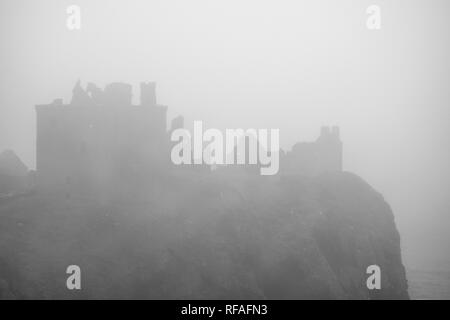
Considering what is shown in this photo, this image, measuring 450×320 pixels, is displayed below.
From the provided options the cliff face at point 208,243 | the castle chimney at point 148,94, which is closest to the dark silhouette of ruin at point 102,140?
the castle chimney at point 148,94

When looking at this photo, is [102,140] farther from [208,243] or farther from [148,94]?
[208,243]

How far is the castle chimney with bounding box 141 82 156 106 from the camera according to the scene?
55.5 metres

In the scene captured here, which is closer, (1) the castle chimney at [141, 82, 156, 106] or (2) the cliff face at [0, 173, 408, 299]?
(2) the cliff face at [0, 173, 408, 299]

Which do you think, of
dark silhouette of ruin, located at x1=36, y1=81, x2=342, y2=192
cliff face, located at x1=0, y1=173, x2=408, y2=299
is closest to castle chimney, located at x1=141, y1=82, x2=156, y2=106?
dark silhouette of ruin, located at x1=36, y1=81, x2=342, y2=192

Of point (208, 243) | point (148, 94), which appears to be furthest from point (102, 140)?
point (208, 243)

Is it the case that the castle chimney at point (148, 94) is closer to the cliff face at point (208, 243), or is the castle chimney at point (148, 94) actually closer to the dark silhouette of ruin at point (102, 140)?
the dark silhouette of ruin at point (102, 140)

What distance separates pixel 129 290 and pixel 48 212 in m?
12.5

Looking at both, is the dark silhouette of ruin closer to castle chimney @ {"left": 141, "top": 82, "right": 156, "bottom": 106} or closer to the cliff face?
castle chimney @ {"left": 141, "top": 82, "right": 156, "bottom": 106}

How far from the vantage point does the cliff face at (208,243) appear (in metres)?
41.3

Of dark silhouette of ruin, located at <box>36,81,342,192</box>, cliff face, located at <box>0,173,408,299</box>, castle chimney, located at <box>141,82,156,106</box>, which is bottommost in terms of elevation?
cliff face, located at <box>0,173,408,299</box>

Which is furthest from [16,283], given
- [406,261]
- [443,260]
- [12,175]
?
[443,260]

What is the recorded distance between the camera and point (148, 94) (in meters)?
55.9

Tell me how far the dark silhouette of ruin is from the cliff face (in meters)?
3.89
